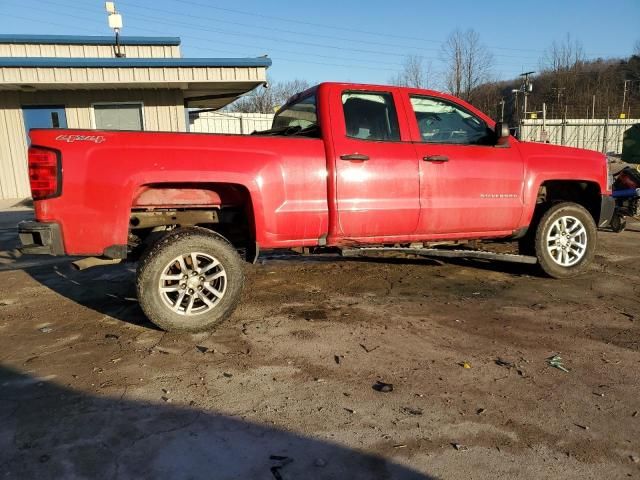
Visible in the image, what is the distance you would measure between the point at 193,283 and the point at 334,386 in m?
1.59

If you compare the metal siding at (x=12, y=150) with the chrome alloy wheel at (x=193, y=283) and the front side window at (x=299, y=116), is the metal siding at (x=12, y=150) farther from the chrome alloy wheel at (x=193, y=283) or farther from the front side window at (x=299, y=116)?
the chrome alloy wheel at (x=193, y=283)

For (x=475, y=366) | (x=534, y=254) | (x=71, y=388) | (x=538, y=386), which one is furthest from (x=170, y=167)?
(x=534, y=254)

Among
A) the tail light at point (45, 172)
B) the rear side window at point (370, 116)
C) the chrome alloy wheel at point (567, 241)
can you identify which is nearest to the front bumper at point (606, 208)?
the chrome alloy wheel at point (567, 241)

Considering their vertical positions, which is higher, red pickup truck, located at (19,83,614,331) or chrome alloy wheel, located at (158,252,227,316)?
red pickup truck, located at (19,83,614,331)

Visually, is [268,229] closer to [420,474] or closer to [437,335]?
[437,335]

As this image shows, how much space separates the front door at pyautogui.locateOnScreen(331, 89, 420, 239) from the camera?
447 centimetres

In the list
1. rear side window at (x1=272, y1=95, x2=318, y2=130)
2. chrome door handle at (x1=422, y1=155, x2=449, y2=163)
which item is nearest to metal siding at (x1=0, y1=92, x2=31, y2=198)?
rear side window at (x1=272, y1=95, x2=318, y2=130)

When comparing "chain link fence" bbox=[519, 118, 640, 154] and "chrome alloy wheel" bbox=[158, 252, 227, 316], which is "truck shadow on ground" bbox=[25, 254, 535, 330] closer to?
"chrome alloy wheel" bbox=[158, 252, 227, 316]

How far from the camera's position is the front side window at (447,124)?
497 cm

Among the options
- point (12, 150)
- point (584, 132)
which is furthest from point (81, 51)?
point (584, 132)

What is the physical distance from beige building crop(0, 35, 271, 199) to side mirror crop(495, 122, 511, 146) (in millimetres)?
8194

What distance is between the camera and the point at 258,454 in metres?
2.41

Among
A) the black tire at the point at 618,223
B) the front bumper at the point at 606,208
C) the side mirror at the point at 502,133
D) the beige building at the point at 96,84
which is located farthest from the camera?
the beige building at the point at 96,84

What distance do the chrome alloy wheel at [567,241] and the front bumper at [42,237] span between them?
4.84 m
